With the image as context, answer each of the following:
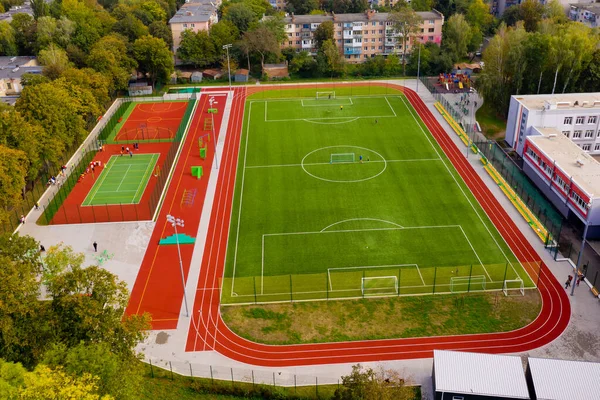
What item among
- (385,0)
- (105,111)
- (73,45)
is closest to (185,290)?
(105,111)

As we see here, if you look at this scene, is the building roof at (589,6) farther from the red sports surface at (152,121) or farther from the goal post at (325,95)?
the red sports surface at (152,121)

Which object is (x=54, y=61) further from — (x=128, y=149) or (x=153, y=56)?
(x=128, y=149)

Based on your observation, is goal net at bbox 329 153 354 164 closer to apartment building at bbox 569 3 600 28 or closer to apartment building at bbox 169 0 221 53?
apartment building at bbox 169 0 221 53

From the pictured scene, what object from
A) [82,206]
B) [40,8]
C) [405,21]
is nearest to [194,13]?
[40,8]

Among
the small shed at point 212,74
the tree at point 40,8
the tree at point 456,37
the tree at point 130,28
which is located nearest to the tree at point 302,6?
the small shed at point 212,74

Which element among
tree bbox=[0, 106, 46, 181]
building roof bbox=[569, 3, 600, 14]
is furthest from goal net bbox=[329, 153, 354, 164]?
building roof bbox=[569, 3, 600, 14]

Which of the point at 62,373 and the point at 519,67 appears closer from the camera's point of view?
the point at 62,373

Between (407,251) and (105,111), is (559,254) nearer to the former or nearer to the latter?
(407,251)
